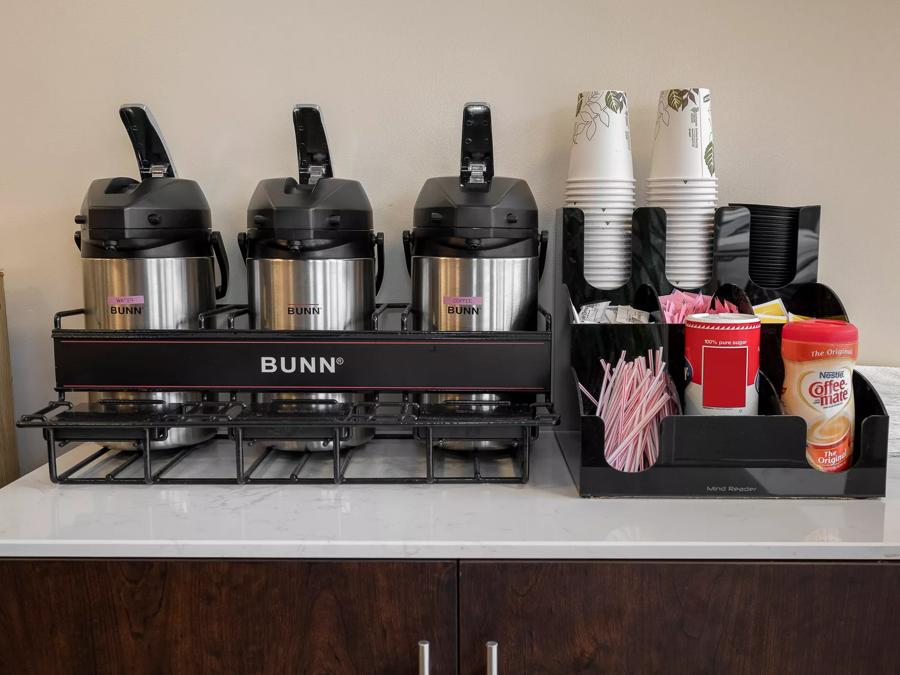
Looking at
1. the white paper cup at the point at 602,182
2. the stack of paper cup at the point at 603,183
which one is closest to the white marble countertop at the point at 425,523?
the stack of paper cup at the point at 603,183

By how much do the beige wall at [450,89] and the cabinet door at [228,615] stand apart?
70 centimetres

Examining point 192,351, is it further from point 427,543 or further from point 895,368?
point 895,368

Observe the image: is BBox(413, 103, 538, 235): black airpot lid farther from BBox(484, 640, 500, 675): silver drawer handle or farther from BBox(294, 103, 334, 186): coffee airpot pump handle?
BBox(484, 640, 500, 675): silver drawer handle

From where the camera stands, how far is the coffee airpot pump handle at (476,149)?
1183mm

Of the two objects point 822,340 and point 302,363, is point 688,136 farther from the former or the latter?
point 302,363

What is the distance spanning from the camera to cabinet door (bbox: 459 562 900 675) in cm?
90

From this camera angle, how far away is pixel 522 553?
35.7 inches

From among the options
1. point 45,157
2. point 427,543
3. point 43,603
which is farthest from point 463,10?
point 43,603

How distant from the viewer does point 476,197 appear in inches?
45.3

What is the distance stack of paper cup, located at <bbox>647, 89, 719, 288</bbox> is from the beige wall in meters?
0.13

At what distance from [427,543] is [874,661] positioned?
1.78ft

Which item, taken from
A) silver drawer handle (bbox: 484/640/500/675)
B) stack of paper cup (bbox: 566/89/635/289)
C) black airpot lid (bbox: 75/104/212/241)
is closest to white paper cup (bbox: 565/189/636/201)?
stack of paper cup (bbox: 566/89/635/289)

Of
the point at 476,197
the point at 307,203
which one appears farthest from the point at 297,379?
the point at 476,197

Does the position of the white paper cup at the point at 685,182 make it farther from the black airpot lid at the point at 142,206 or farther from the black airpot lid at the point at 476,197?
the black airpot lid at the point at 142,206
